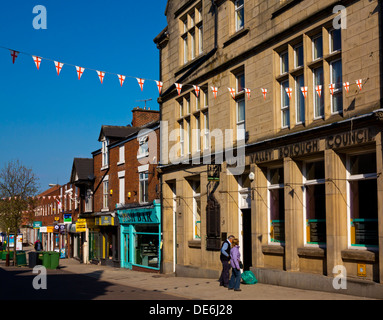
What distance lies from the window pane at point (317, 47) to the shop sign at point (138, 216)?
12.6 m

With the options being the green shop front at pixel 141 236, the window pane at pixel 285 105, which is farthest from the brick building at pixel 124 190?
the window pane at pixel 285 105

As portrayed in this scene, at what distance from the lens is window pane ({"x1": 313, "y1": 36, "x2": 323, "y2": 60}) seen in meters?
15.2

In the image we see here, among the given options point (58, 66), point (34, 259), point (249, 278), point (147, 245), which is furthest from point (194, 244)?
point (34, 259)

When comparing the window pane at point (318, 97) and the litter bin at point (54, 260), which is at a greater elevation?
the window pane at point (318, 97)

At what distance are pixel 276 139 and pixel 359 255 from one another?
4495 millimetres

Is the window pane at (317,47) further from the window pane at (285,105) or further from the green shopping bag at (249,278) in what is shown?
the green shopping bag at (249,278)

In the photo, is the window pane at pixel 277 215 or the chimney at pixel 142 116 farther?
the chimney at pixel 142 116

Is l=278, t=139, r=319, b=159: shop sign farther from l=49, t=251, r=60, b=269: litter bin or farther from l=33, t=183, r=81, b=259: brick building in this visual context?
l=33, t=183, r=81, b=259: brick building

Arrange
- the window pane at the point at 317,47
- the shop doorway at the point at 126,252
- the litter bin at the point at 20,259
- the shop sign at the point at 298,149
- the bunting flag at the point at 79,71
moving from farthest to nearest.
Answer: the litter bin at the point at 20,259
the shop doorway at the point at 126,252
the window pane at the point at 317,47
the bunting flag at the point at 79,71
the shop sign at the point at 298,149

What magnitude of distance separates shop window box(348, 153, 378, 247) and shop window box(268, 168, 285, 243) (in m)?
3.01

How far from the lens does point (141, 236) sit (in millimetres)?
28391

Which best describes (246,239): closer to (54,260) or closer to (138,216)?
(138,216)

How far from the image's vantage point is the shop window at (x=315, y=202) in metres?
15.0
